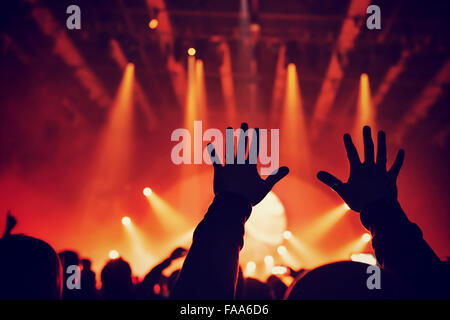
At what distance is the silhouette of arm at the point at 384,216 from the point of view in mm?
823

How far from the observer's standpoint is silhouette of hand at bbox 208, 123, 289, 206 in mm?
1036

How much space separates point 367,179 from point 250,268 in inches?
278

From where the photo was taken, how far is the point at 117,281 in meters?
1.98

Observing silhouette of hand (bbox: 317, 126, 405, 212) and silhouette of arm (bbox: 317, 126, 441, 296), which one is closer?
silhouette of arm (bbox: 317, 126, 441, 296)

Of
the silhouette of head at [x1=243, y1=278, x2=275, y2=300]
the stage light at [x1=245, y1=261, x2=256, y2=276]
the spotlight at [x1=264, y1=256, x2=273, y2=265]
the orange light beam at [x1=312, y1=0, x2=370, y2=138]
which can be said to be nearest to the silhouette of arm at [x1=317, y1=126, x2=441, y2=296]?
the silhouette of head at [x1=243, y1=278, x2=275, y2=300]

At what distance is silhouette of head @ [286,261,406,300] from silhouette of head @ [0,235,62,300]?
2.19 ft

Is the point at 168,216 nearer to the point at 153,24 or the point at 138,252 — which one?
the point at 138,252

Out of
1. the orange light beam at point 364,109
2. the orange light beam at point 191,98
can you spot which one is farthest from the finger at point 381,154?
the orange light beam at point 364,109

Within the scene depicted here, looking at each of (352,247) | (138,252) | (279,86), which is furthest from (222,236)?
(352,247)

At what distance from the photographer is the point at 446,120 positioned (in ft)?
26.1

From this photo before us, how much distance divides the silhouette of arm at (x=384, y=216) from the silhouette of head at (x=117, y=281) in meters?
1.51

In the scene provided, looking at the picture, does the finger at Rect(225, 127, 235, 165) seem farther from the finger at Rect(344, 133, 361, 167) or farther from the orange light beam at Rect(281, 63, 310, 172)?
the orange light beam at Rect(281, 63, 310, 172)

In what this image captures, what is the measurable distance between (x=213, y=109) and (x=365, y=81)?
398 cm
